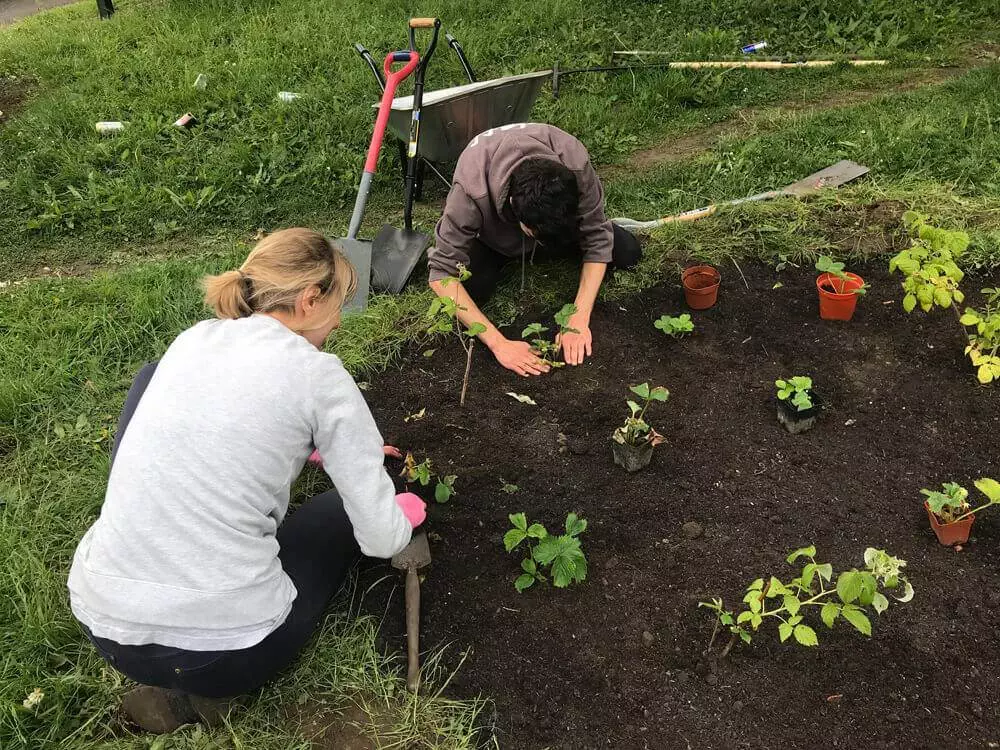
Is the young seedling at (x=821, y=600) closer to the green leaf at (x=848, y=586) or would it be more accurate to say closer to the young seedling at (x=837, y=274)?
the green leaf at (x=848, y=586)

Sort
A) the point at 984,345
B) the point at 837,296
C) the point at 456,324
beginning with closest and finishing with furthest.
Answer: the point at 984,345
the point at 837,296
the point at 456,324

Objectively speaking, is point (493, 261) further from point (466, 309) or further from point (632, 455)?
point (632, 455)

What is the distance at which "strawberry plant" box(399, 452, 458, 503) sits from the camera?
2480 millimetres

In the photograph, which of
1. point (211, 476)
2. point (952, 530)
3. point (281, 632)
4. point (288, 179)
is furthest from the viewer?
point (288, 179)

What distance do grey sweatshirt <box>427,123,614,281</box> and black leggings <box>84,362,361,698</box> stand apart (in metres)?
1.28

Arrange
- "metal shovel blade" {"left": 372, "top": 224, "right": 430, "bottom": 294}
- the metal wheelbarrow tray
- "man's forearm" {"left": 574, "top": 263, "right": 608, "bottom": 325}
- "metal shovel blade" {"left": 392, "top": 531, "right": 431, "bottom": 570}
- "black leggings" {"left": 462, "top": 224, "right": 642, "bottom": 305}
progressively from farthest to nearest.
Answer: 1. the metal wheelbarrow tray
2. "metal shovel blade" {"left": 372, "top": 224, "right": 430, "bottom": 294}
3. "black leggings" {"left": 462, "top": 224, "right": 642, "bottom": 305}
4. "man's forearm" {"left": 574, "top": 263, "right": 608, "bottom": 325}
5. "metal shovel blade" {"left": 392, "top": 531, "right": 431, "bottom": 570}

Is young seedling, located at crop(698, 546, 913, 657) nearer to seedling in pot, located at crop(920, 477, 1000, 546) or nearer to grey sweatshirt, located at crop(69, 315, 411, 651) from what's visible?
seedling in pot, located at crop(920, 477, 1000, 546)

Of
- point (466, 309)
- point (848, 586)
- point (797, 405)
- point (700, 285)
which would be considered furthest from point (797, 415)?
point (466, 309)

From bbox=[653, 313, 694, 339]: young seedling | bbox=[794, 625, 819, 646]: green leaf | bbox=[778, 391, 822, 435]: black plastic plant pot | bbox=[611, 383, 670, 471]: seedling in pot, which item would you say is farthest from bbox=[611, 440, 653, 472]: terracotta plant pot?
bbox=[794, 625, 819, 646]: green leaf

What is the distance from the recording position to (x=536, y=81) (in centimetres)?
424

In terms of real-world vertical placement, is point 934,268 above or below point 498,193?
below

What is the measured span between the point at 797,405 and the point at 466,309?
4.28ft

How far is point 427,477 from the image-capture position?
251 cm

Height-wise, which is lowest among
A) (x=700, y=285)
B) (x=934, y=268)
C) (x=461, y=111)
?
(x=700, y=285)
